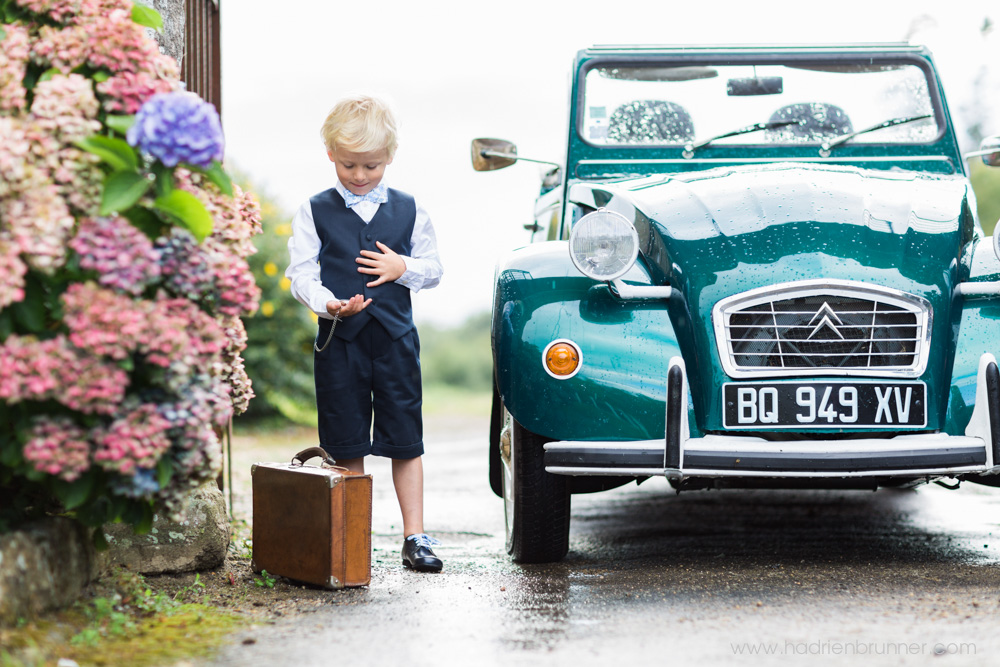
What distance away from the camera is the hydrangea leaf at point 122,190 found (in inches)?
85.4

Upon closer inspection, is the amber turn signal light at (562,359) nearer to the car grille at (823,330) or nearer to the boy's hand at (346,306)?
the car grille at (823,330)

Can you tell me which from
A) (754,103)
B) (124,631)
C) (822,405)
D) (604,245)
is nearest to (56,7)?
(124,631)

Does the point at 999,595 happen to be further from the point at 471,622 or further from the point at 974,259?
the point at 471,622

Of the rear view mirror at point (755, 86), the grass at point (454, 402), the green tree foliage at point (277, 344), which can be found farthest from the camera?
the grass at point (454, 402)

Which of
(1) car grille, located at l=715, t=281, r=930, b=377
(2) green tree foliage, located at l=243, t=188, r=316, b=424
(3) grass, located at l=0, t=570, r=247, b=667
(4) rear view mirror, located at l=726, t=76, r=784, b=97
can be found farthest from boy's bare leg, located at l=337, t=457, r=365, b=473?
(2) green tree foliage, located at l=243, t=188, r=316, b=424

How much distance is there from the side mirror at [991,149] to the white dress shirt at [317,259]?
2423mm

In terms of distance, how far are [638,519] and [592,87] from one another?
6.56ft

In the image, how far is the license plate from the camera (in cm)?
296

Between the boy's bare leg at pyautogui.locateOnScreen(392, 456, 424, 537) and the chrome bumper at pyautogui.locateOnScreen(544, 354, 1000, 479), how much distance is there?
68 centimetres

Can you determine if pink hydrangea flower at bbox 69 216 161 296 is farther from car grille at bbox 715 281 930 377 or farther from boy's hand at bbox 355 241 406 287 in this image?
car grille at bbox 715 281 930 377

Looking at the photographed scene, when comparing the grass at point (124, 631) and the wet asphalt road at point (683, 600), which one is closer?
the grass at point (124, 631)

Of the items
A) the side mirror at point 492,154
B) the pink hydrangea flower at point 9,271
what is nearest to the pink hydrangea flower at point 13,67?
the pink hydrangea flower at point 9,271

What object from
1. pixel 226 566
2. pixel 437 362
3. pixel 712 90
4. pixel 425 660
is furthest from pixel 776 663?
pixel 437 362

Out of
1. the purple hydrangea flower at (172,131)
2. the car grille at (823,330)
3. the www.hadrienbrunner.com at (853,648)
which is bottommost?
the www.hadrienbrunner.com at (853,648)
